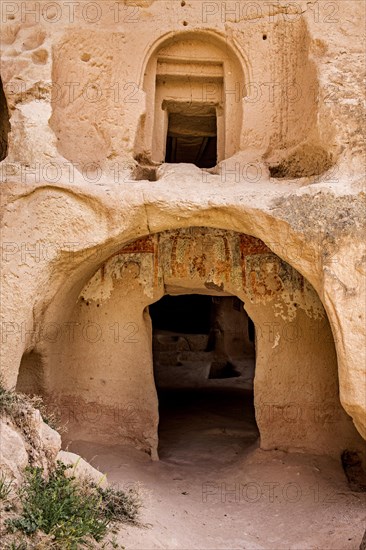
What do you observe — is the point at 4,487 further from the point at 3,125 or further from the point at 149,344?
the point at 3,125

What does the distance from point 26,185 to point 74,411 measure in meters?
2.56

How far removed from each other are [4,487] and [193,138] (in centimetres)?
671

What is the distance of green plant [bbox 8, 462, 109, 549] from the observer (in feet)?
10.9

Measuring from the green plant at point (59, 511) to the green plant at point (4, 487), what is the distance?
0.10 meters

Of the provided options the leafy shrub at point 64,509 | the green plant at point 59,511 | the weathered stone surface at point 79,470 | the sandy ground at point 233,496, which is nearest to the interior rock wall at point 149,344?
the sandy ground at point 233,496

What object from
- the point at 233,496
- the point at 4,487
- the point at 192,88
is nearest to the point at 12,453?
the point at 4,487

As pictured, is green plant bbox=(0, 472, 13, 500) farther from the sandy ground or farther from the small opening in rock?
the small opening in rock

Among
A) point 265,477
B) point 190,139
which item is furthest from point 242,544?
point 190,139

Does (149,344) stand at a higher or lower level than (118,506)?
higher

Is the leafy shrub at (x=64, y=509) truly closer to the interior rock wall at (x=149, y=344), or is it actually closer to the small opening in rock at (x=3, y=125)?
the interior rock wall at (x=149, y=344)

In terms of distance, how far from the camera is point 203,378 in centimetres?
1157

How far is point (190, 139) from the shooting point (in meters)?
9.17

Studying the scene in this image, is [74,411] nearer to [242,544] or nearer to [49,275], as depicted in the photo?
[49,275]

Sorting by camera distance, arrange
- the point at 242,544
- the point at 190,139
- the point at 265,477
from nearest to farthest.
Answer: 1. the point at 242,544
2. the point at 265,477
3. the point at 190,139
